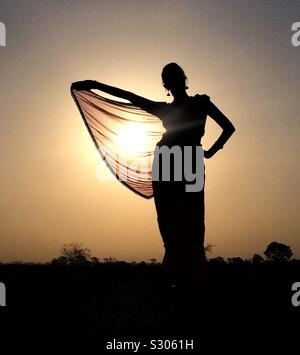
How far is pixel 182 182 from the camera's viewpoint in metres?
7.25

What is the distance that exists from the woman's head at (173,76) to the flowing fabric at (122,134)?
1481 mm

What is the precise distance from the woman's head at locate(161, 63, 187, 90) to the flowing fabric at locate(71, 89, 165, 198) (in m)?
1.48

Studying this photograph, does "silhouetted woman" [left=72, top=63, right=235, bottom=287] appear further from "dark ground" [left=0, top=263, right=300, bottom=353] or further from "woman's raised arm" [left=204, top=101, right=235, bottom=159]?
"dark ground" [left=0, top=263, right=300, bottom=353]

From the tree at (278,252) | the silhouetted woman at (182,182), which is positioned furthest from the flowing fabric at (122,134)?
the tree at (278,252)

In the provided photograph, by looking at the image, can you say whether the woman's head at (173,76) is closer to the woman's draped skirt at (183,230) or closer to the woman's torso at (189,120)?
the woman's torso at (189,120)

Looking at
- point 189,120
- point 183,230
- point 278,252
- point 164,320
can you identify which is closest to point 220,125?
point 189,120

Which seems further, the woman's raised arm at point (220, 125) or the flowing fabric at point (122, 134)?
the flowing fabric at point (122, 134)

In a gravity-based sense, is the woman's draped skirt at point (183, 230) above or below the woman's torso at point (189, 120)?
below

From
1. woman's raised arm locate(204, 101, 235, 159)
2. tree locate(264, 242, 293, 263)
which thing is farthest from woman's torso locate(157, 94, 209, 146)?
tree locate(264, 242, 293, 263)

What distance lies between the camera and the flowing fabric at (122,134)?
8.69 metres

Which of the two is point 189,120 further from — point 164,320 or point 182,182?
point 164,320

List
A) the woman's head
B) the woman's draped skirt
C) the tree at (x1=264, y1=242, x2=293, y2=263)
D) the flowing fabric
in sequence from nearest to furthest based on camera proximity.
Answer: the woman's head < the woman's draped skirt < the flowing fabric < the tree at (x1=264, y1=242, x2=293, y2=263)

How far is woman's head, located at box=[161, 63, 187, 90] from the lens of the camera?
707cm

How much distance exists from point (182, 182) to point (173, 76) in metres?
1.36
